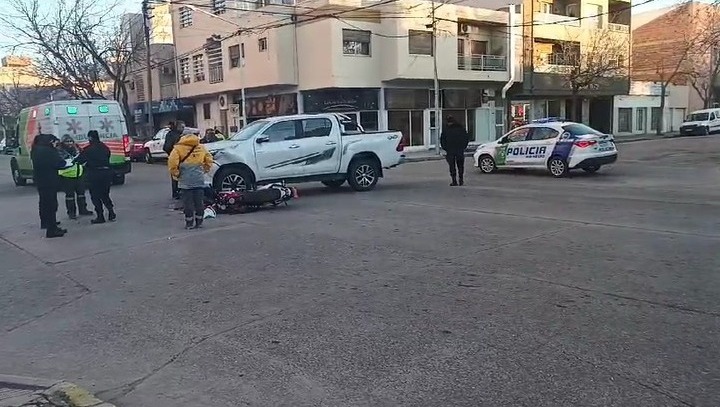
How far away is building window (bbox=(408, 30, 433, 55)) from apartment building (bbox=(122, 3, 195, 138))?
16.7 meters

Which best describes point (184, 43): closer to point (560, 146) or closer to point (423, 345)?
point (560, 146)

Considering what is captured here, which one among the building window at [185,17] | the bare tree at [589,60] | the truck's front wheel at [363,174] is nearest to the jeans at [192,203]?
the truck's front wheel at [363,174]

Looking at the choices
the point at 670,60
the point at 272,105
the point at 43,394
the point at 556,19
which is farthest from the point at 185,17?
the point at 670,60

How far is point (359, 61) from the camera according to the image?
106 feet

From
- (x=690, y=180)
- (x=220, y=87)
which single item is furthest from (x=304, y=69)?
(x=690, y=180)

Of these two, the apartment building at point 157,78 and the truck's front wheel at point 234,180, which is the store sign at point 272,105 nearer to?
the apartment building at point 157,78

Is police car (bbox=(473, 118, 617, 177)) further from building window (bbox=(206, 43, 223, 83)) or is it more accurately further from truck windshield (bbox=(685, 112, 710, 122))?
truck windshield (bbox=(685, 112, 710, 122))

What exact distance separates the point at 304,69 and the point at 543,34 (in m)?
17.2

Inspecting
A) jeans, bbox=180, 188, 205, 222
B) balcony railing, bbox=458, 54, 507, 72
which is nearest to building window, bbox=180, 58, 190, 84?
balcony railing, bbox=458, 54, 507, 72

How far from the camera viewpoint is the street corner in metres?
4.13

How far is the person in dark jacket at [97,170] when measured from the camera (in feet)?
39.2

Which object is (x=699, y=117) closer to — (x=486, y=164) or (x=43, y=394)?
→ (x=486, y=164)

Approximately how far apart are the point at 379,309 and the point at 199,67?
36.3 metres

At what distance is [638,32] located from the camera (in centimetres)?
6525
